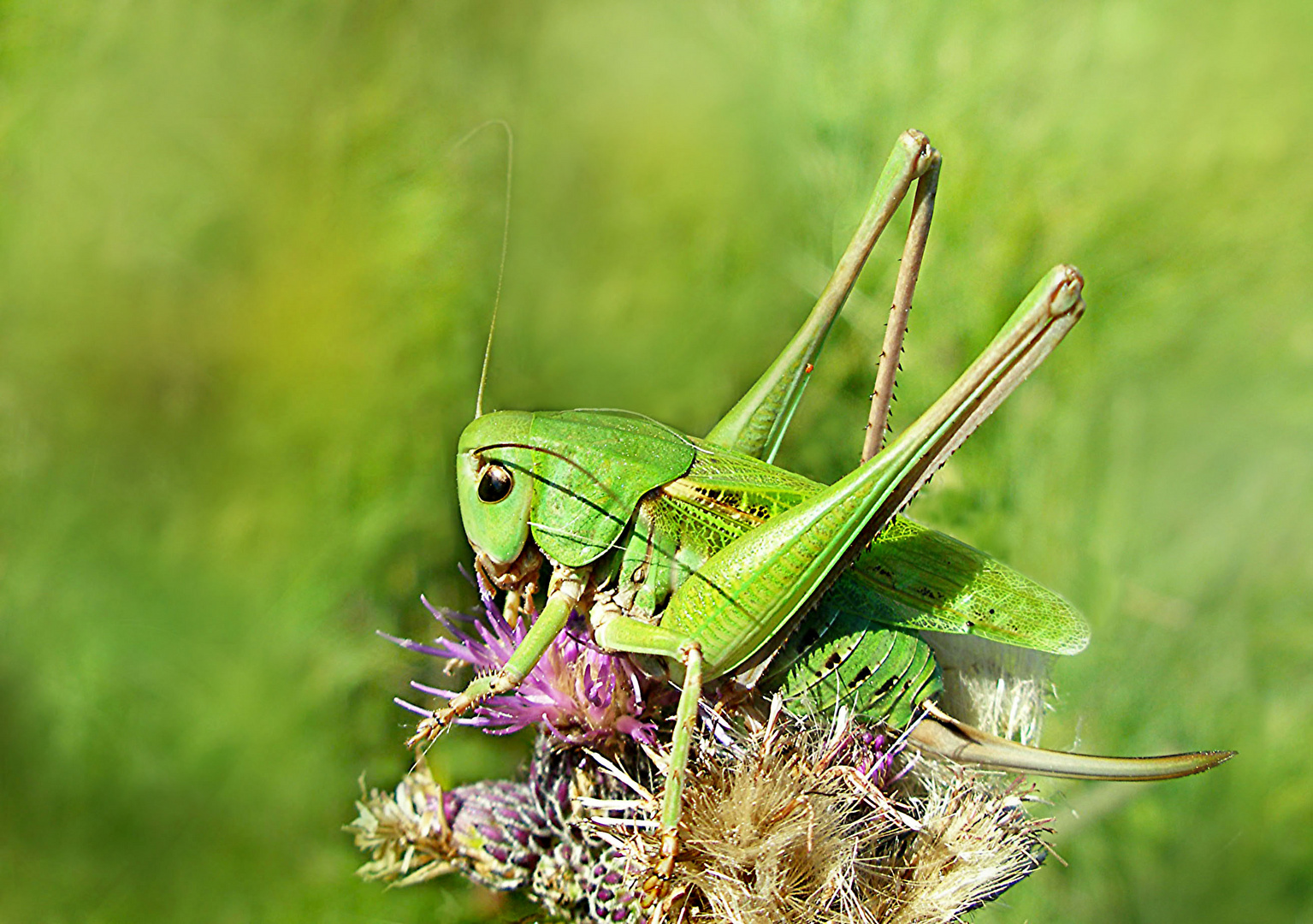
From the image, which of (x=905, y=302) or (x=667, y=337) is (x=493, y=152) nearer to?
(x=667, y=337)

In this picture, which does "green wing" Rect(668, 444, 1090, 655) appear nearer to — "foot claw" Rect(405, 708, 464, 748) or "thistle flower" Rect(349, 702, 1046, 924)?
"thistle flower" Rect(349, 702, 1046, 924)

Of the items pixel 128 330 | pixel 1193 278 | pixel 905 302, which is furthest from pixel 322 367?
pixel 1193 278

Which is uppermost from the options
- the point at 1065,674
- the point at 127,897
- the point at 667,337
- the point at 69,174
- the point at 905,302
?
the point at 69,174

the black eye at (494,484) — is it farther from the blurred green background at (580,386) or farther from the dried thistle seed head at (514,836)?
the blurred green background at (580,386)

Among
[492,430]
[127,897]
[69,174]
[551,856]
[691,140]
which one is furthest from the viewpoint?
[691,140]

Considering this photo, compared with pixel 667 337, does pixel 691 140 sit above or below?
above

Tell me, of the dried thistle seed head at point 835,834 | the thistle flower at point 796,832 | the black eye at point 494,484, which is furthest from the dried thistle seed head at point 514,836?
the black eye at point 494,484

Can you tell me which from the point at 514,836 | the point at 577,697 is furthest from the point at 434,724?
the point at 514,836
